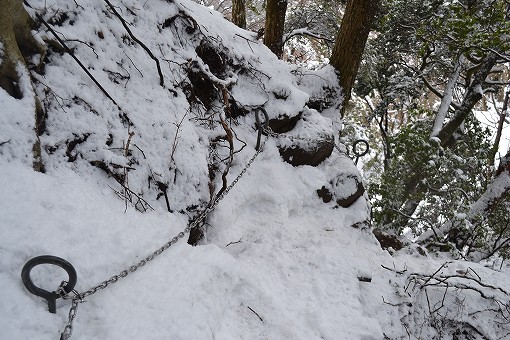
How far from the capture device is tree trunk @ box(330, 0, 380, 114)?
4.81m

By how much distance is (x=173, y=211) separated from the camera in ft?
8.49

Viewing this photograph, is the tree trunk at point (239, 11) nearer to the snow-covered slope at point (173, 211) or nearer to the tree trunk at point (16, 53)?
the snow-covered slope at point (173, 211)

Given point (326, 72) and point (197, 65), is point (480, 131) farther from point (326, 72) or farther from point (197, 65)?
point (197, 65)

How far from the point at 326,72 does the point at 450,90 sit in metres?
5.46

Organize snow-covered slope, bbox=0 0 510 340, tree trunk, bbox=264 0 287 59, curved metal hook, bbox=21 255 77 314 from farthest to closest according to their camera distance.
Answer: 1. tree trunk, bbox=264 0 287 59
2. snow-covered slope, bbox=0 0 510 340
3. curved metal hook, bbox=21 255 77 314

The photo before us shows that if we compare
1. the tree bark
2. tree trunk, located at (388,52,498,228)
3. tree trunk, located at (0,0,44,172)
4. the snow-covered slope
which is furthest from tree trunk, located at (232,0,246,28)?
the tree bark

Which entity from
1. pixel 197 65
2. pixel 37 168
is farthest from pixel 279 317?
pixel 197 65

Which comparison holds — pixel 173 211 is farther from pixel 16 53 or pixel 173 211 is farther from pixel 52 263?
pixel 16 53

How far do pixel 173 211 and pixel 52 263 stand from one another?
1269 millimetres

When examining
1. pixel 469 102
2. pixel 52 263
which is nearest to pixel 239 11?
pixel 52 263

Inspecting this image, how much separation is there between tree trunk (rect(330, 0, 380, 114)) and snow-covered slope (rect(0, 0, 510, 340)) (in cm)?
144

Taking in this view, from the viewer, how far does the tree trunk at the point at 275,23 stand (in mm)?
5215

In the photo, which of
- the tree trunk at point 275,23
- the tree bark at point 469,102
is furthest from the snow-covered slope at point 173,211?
the tree bark at point 469,102

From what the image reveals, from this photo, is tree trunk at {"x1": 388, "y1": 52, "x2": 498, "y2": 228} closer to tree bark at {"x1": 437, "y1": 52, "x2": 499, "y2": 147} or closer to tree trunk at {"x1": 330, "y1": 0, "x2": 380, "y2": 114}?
tree bark at {"x1": 437, "y1": 52, "x2": 499, "y2": 147}
